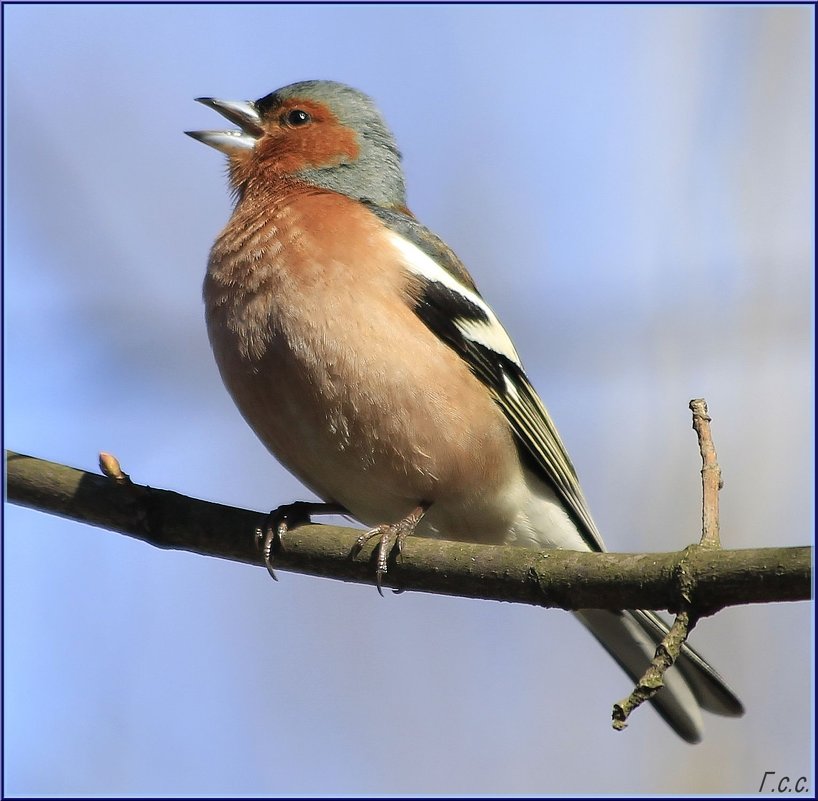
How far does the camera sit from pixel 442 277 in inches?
218

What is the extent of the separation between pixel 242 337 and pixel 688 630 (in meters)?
2.60

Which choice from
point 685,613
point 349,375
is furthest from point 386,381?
point 685,613

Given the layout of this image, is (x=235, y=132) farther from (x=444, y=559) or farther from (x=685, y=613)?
(x=685, y=613)

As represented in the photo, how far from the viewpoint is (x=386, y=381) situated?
4.83 metres

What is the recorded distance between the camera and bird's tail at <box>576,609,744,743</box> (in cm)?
479

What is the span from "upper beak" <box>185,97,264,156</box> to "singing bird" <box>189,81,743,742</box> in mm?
40

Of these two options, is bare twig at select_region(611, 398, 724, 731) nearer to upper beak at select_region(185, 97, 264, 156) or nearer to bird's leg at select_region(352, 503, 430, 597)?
bird's leg at select_region(352, 503, 430, 597)

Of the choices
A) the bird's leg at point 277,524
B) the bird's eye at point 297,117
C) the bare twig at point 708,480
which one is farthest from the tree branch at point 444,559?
the bird's eye at point 297,117

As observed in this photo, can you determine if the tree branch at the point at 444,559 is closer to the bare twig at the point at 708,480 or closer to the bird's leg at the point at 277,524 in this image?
the bird's leg at the point at 277,524

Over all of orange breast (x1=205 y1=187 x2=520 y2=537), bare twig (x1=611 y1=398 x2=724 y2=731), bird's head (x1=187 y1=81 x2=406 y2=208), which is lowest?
bare twig (x1=611 y1=398 x2=724 y2=731)

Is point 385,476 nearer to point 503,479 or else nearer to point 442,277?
point 503,479

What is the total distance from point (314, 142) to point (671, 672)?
147 inches

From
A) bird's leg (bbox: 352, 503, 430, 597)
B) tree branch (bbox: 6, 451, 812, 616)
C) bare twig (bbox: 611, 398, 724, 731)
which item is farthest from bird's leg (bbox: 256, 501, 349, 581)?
bare twig (bbox: 611, 398, 724, 731)

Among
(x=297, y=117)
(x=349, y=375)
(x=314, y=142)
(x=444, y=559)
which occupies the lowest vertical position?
(x=444, y=559)
